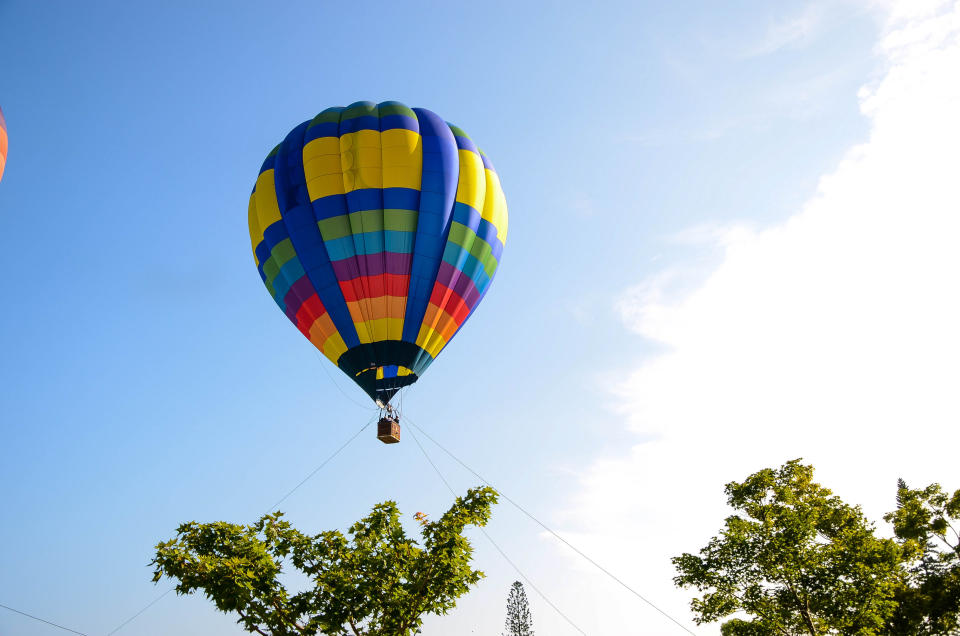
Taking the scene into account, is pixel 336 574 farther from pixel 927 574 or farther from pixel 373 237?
pixel 927 574

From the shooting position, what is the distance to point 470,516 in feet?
56.1

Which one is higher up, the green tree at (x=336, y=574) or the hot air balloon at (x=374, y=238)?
the hot air balloon at (x=374, y=238)

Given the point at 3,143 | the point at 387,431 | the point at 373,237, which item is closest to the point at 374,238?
the point at 373,237

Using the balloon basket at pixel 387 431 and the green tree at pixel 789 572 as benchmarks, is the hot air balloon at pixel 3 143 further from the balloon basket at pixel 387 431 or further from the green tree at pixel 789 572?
A: the green tree at pixel 789 572

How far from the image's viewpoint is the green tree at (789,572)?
1869cm

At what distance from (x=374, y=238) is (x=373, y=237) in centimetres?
5

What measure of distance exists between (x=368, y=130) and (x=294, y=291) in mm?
6811

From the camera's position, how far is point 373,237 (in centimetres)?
2384

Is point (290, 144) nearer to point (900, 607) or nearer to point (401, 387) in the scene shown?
point (401, 387)

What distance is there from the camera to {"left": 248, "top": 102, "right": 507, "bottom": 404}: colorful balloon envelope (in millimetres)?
24016

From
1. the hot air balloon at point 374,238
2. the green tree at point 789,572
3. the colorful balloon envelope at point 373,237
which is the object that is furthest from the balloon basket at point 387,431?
the green tree at point 789,572

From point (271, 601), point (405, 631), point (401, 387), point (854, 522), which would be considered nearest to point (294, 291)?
point (401, 387)

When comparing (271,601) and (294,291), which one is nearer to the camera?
(271,601)

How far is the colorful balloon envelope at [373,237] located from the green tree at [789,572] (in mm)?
12306
